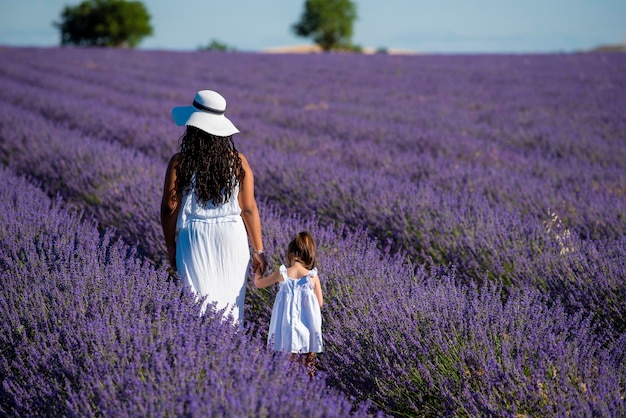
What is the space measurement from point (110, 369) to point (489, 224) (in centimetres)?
235

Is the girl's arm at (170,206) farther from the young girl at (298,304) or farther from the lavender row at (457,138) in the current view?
the lavender row at (457,138)

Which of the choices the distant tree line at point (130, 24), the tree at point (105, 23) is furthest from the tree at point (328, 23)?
the tree at point (105, 23)

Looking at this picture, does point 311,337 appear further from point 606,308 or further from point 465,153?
A: point 465,153

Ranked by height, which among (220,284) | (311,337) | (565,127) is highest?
(565,127)

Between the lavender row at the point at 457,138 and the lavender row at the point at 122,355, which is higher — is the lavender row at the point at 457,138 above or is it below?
above

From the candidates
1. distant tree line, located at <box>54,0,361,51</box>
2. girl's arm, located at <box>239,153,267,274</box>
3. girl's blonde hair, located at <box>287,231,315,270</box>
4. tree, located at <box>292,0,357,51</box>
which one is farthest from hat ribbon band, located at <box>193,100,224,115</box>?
tree, located at <box>292,0,357,51</box>

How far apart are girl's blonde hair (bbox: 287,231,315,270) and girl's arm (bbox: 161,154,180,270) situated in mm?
492

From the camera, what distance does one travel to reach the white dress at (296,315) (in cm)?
219

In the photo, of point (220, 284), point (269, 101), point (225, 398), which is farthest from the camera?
point (269, 101)

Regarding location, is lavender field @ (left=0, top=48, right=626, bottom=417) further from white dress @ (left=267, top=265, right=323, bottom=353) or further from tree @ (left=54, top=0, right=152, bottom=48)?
tree @ (left=54, top=0, right=152, bottom=48)

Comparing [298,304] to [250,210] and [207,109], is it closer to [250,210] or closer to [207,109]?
[250,210]

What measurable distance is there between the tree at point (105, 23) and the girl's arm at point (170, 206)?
143ft

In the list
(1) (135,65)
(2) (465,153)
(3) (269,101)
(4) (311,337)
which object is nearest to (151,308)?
(4) (311,337)

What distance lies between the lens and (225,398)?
1.50m
